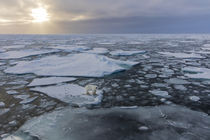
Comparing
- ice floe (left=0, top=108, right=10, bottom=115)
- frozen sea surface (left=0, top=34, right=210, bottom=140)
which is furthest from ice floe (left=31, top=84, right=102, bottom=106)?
ice floe (left=0, top=108, right=10, bottom=115)

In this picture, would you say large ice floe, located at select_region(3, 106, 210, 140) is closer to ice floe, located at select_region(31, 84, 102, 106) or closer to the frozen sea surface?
the frozen sea surface

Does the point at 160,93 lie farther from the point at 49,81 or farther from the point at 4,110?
the point at 4,110

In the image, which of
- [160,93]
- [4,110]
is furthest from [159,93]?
[4,110]

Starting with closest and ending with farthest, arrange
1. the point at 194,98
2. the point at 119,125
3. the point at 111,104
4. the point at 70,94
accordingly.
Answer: the point at 119,125, the point at 111,104, the point at 194,98, the point at 70,94

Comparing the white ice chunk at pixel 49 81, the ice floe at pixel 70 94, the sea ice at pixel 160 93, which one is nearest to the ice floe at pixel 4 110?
the ice floe at pixel 70 94

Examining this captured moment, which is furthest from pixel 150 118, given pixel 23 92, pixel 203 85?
pixel 23 92

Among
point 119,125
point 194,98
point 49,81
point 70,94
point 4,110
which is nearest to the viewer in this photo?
point 119,125

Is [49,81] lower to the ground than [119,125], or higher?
higher

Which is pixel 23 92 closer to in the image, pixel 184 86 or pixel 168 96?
pixel 168 96
